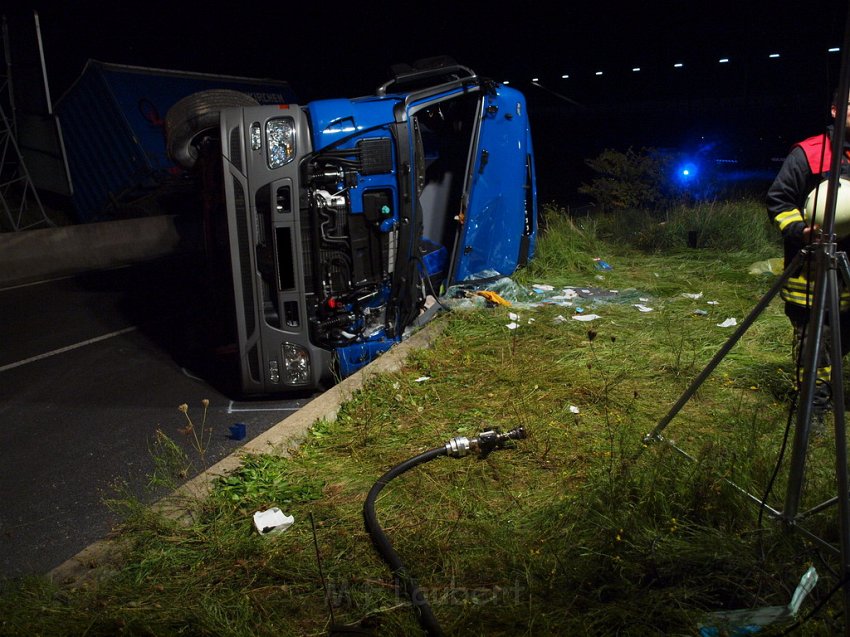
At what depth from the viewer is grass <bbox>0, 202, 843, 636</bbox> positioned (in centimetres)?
258

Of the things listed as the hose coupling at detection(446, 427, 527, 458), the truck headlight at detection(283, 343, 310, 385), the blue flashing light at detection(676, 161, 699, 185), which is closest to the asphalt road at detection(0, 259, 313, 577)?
the truck headlight at detection(283, 343, 310, 385)

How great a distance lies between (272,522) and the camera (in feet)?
10.8

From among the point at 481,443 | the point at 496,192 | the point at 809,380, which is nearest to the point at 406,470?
the point at 481,443

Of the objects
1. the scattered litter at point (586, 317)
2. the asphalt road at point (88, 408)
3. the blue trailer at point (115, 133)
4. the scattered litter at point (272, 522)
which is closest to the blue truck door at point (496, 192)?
the scattered litter at point (586, 317)

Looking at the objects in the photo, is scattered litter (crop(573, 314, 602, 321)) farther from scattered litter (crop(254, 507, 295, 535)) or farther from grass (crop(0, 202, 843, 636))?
scattered litter (crop(254, 507, 295, 535))

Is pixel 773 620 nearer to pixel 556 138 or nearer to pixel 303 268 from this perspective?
pixel 303 268

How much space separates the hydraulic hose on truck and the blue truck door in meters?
3.40

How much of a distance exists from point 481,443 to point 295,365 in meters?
2.05

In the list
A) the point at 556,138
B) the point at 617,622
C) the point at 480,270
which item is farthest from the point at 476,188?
the point at 556,138

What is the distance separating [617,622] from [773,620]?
0.53m

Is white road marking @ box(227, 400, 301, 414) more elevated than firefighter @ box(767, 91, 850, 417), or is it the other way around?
firefighter @ box(767, 91, 850, 417)

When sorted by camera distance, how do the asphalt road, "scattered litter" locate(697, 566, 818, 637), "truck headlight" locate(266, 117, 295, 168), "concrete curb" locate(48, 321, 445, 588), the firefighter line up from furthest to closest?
"truck headlight" locate(266, 117, 295, 168)
the asphalt road
the firefighter
"concrete curb" locate(48, 321, 445, 588)
"scattered litter" locate(697, 566, 818, 637)

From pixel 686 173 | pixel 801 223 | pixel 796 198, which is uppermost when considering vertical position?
pixel 796 198

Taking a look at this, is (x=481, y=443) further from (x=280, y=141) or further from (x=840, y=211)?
(x=280, y=141)
